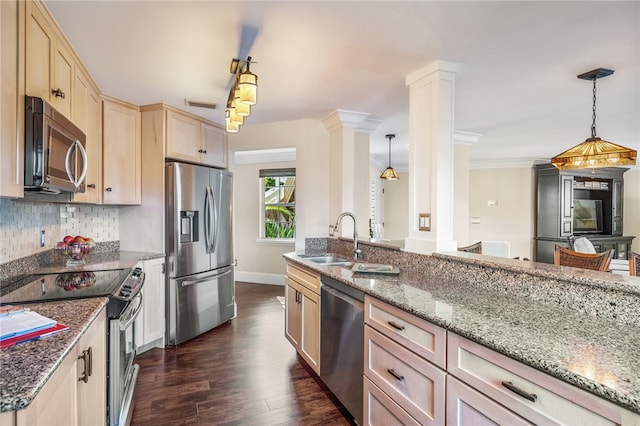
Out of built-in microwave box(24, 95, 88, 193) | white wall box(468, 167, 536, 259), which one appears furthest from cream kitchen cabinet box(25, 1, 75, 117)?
white wall box(468, 167, 536, 259)

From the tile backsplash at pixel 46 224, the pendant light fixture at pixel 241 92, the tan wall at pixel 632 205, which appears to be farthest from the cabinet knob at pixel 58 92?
the tan wall at pixel 632 205

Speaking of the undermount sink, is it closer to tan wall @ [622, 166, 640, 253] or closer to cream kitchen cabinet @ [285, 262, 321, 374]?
cream kitchen cabinet @ [285, 262, 321, 374]

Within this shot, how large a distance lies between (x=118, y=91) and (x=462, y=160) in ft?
12.9

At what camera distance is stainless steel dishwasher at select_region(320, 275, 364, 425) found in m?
1.92

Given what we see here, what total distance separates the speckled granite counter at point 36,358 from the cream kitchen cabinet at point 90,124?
1274 mm

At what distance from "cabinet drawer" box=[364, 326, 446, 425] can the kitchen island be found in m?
0.21

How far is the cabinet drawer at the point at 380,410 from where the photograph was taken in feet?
5.06

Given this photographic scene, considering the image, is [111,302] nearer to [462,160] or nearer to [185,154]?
[185,154]

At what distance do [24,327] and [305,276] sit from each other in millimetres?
1730

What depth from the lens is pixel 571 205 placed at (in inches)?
242

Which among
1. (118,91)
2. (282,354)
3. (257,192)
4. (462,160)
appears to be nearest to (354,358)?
(282,354)

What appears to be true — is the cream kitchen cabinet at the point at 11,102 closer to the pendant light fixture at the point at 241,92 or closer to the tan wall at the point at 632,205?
the pendant light fixture at the point at 241,92

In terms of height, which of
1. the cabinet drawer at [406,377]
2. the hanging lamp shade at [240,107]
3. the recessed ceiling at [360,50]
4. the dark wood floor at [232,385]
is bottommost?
the dark wood floor at [232,385]

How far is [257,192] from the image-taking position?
5.92 meters
